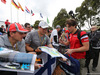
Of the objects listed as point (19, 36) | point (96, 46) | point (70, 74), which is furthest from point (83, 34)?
point (96, 46)

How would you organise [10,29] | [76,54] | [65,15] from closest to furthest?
[10,29], [76,54], [65,15]

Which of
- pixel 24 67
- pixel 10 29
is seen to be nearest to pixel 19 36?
pixel 10 29

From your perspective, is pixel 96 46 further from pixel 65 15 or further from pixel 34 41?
pixel 65 15

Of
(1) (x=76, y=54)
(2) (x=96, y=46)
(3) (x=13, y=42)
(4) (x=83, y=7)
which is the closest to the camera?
(3) (x=13, y=42)

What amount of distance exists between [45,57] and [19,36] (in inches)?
40.2

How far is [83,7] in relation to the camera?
27750 mm

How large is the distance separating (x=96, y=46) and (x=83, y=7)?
28108 millimetres

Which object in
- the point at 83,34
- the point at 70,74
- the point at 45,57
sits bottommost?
the point at 70,74

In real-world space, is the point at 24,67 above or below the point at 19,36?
below

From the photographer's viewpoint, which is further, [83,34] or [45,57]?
[45,57]

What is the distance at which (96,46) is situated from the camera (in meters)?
3.62

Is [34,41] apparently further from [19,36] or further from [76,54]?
[76,54]

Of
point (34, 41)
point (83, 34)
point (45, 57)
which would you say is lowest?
point (45, 57)

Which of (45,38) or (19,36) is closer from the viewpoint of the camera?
(19,36)
